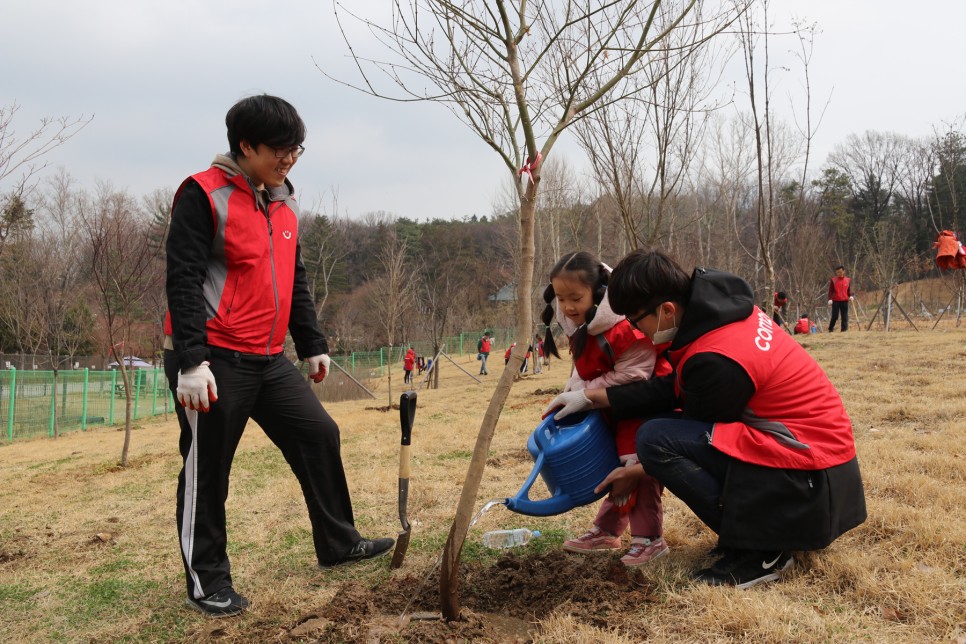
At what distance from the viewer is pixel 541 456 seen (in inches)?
97.0

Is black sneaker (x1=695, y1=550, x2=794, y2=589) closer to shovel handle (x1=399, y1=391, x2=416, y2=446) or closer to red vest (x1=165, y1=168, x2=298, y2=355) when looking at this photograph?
shovel handle (x1=399, y1=391, x2=416, y2=446)

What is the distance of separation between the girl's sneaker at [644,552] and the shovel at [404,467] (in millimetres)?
907

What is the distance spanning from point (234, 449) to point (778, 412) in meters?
2.04

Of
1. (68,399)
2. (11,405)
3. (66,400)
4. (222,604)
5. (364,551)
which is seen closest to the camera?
(222,604)

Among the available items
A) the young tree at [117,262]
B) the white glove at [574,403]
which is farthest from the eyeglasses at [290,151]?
the young tree at [117,262]

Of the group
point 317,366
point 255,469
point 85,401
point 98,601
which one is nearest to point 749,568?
point 317,366

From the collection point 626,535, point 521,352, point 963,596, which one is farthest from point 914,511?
point 521,352

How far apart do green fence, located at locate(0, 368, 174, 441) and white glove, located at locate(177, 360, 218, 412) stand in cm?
1127

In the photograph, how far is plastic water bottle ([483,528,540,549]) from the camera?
123 inches

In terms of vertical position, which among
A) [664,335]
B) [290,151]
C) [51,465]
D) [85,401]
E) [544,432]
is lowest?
[51,465]

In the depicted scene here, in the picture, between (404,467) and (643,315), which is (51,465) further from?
(643,315)

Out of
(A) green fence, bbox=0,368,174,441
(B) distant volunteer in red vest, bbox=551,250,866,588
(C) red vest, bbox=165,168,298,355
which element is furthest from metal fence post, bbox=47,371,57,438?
(B) distant volunteer in red vest, bbox=551,250,866,588

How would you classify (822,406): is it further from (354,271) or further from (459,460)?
(354,271)

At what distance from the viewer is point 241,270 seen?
2600mm
